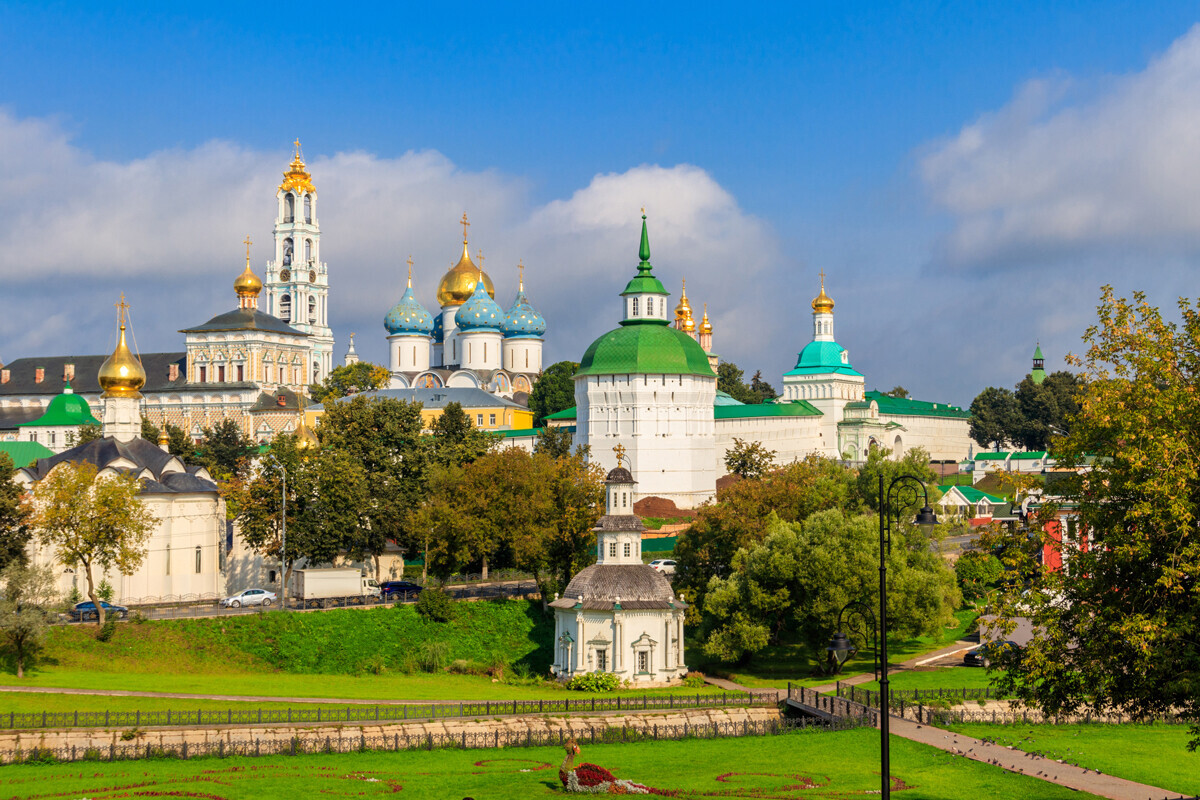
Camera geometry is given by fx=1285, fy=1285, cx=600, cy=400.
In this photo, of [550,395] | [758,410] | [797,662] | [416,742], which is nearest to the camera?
[416,742]

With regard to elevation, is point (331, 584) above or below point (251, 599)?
above

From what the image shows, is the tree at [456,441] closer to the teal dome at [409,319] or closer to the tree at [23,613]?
the tree at [23,613]

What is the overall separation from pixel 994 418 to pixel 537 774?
10493 cm

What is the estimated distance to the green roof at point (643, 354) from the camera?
277ft

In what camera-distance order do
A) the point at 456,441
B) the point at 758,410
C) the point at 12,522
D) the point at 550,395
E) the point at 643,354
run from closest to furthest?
1. the point at 12,522
2. the point at 456,441
3. the point at 643,354
4. the point at 758,410
5. the point at 550,395

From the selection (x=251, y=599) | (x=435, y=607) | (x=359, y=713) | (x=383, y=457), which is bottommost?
(x=359, y=713)

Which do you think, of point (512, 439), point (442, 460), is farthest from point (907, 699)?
point (512, 439)

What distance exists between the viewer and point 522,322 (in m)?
122

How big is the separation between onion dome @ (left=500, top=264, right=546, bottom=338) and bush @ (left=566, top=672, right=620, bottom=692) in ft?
262

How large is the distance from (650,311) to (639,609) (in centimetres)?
4436

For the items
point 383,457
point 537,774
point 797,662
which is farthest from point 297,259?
point 537,774

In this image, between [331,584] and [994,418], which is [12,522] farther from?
[994,418]

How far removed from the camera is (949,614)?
4669 cm

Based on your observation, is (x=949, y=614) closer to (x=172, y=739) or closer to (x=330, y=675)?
(x=330, y=675)
